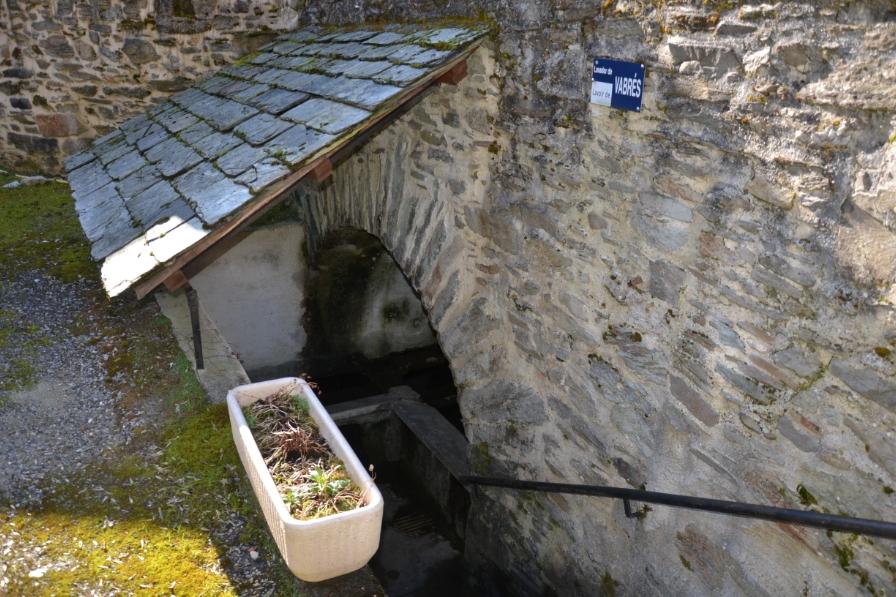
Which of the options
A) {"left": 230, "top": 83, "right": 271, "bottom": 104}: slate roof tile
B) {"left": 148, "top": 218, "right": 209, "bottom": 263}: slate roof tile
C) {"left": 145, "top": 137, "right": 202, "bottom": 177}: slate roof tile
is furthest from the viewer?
{"left": 230, "top": 83, "right": 271, "bottom": 104}: slate roof tile

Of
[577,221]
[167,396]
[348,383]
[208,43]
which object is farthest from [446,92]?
[348,383]

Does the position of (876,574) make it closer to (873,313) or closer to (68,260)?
(873,313)

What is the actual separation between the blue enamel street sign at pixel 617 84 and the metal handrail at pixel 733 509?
144 cm

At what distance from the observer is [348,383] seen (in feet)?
23.9

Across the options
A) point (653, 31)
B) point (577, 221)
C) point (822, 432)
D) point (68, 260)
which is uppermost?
point (653, 31)

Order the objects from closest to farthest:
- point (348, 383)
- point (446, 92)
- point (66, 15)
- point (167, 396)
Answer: point (167, 396) < point (446, 92) < point (66, 15) < point (348, 383)

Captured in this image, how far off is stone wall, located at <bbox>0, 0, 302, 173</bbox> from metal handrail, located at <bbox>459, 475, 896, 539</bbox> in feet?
14.1

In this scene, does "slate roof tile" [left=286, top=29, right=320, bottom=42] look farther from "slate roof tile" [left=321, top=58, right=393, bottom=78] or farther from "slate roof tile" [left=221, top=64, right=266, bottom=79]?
"slate roof tile" [left=321, top=58, right=393, bottom=78]

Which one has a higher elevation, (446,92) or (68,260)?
(446,92)

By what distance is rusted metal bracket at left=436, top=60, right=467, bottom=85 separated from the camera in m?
3.50

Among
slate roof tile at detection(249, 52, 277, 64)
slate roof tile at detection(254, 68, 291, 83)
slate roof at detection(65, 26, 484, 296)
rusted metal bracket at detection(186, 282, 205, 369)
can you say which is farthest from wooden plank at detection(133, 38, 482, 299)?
slate roof tile at detection(249, 52, 277, 64)

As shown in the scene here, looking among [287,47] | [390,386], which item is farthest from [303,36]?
[390,386]

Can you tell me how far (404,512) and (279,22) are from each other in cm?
415

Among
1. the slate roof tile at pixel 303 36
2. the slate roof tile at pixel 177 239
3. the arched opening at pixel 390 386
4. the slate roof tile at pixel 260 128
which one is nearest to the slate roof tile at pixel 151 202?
the slate roof tile at pixel 177 239
